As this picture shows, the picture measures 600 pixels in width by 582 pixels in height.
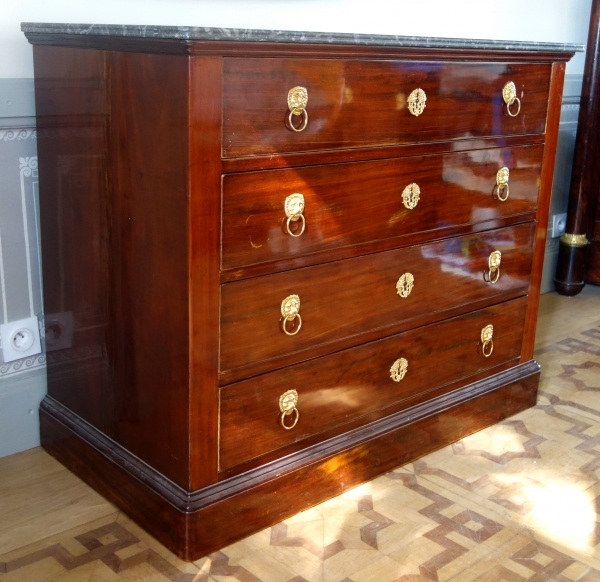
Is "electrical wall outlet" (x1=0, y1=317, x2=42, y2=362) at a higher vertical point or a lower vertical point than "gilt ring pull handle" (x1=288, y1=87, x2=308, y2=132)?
lower

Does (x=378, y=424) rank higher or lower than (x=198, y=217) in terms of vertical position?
lower

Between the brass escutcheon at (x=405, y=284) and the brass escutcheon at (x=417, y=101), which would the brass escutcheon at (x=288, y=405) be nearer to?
the brass escutcheon at (x=405, y=284)

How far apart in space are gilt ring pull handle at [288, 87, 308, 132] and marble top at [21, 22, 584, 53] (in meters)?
0.09

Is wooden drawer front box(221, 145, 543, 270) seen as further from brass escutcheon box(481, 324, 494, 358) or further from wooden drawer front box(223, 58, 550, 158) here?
brass escutcheon box(481, 324, 494, 358)

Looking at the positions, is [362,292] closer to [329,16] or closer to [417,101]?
[417,101]

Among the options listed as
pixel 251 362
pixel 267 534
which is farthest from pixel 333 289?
pixel 267 534

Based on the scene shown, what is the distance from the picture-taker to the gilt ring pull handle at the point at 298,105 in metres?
1.60

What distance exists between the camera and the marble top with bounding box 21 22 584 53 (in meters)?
1.43

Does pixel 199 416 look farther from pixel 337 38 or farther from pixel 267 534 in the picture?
pixel 337 38

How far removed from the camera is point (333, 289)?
181cm

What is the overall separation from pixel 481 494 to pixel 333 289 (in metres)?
0.61

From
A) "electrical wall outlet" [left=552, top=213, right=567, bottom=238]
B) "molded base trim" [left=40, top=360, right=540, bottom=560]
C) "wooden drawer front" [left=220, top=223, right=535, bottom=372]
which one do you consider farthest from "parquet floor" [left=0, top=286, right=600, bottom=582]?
"electrical wall outlet" [left=552, top=213, right=567, bottom=238]

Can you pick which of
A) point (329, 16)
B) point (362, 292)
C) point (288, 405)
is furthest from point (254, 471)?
point (329, 16)

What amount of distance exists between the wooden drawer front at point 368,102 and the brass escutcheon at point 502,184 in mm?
97
